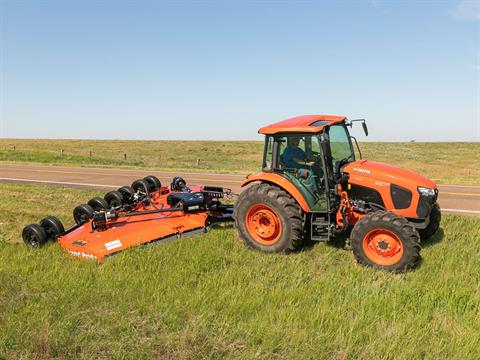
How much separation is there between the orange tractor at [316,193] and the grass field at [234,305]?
0.41 m

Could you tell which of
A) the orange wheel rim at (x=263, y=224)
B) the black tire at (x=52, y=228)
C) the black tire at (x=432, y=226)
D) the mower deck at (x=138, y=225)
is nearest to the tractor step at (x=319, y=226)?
the orange wheel rim at (x=263, y=224)

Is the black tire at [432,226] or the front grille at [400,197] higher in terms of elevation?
the front grille at [400,197]

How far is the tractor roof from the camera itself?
6.34 m

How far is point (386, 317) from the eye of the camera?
4254mm

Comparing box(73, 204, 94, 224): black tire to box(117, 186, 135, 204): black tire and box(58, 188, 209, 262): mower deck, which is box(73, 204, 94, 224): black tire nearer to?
box(58, 188, 209, 262): mower deck

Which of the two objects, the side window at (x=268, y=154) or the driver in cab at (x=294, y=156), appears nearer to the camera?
the driver in cab at (x=294, y=156)

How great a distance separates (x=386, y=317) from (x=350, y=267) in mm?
1442

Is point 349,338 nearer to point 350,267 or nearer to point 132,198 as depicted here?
point 350,267

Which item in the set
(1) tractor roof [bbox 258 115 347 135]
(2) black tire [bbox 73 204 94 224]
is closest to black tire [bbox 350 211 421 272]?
(1) tractor roof [bbox 258 115 347 135]

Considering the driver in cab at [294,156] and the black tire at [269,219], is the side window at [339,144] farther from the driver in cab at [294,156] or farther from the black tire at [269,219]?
the black tire at [269,219]

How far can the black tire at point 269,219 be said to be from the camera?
629cm

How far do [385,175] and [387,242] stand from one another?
1213 mm

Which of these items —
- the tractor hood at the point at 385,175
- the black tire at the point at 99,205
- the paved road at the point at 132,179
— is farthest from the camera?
the paved road at the point at 132,179

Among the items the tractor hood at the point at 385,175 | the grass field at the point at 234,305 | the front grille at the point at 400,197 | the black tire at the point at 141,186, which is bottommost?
the grass field at the point at 234,305
